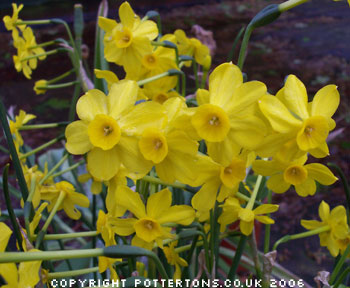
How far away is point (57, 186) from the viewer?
0.76 meters

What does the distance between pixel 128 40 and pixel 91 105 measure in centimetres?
32

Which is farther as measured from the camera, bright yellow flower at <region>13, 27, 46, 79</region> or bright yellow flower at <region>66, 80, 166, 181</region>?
bright yellow flower at <region>13, 27, 46, 79</region>

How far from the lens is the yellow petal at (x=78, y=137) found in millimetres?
478

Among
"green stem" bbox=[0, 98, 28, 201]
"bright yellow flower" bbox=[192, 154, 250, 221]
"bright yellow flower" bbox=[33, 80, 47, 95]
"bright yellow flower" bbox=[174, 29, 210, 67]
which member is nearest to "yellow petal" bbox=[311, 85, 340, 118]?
"bright yellow flower" bbox=[192, 154, 250, 221]

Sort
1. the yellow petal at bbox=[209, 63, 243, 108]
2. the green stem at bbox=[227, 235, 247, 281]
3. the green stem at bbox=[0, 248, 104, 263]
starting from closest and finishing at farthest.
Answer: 1. the green stem at bbox=[0, 248, 104, 263]
2. the yellow petal at bbox=[209, 63, 243, 108]
3. the green stem at bbox=[227, 235, 247, 281]

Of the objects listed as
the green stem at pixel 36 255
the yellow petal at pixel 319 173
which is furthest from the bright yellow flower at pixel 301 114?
the green stem at pixel 36 255

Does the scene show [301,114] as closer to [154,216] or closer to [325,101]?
[325,101]

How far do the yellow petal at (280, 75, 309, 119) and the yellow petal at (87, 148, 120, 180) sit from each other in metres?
0.21

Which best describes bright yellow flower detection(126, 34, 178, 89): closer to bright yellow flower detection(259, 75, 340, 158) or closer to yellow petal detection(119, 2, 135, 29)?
yellow petal detection(119, 2, 135, 29)

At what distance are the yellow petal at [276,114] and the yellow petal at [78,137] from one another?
0.21 metres

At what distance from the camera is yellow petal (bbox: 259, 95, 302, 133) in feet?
1.40

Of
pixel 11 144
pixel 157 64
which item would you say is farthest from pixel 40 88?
pixel 11 144

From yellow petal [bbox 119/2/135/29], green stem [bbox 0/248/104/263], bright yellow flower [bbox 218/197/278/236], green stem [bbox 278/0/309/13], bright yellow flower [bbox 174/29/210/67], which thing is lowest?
bright yellow flower [bbox 218/197/278/236]

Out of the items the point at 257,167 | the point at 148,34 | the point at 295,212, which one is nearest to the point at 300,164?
the point at 257,167
